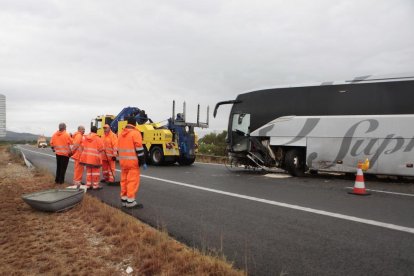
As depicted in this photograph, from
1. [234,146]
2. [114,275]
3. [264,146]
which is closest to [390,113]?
[264,146]

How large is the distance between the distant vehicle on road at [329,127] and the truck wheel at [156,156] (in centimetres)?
471

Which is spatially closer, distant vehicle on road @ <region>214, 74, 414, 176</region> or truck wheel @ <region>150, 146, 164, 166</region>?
distant vehicle on road @ <region>214, 74, 414, 176</region>

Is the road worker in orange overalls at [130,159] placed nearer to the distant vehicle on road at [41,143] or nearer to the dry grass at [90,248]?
the dry grass at [90,248]

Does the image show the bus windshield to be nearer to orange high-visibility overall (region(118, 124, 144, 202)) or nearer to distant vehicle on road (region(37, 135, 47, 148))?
orange high-visibility overall (region(118, 124, 144, 202))

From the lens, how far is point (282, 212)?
6770mm

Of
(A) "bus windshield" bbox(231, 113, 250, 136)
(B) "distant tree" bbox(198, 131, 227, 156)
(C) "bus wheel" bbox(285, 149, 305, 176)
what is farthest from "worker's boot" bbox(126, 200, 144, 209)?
(B) "distant tree" bbox(198, 131, 227, 156)

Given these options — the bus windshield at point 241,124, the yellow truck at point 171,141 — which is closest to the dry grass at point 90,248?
the bus windshield at point 241,124

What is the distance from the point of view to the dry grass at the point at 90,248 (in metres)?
3.93

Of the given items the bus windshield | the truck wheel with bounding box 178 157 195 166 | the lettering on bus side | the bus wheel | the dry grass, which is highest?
the bus windshield

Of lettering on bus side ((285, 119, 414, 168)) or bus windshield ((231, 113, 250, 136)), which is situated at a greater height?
bus windshield ((231, 113, 250, 136))

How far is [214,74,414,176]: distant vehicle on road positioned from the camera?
11.4 meters

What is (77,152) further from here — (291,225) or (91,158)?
(291,225)

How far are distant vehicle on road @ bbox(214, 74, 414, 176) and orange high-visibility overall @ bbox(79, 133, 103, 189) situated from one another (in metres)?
6.33

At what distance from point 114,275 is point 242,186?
6.91 metres
